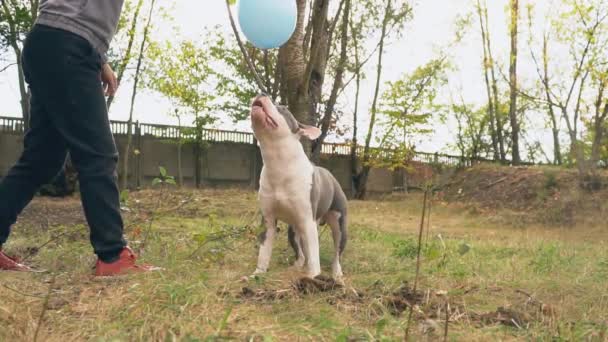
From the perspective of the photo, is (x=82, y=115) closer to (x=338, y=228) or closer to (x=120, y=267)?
(x=120, y=267)

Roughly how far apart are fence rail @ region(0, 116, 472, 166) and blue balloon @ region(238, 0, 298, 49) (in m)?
11.2

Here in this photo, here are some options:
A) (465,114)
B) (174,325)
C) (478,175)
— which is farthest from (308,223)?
(465,114)

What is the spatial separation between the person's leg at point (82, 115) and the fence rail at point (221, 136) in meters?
13.1

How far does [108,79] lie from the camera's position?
11.1 feet

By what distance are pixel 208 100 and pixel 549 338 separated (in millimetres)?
17052

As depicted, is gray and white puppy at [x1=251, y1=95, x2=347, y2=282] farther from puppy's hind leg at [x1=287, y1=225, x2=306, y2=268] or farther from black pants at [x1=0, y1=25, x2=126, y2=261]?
black pants at [x1=0, y1=25, x2=126, y2=261]

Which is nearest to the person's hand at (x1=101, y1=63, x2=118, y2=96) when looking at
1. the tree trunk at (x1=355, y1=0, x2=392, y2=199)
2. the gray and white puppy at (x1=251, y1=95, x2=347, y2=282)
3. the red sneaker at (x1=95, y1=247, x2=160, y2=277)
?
the gray and white puppy at (x1=251, y1=95, x2=347, y2=282)

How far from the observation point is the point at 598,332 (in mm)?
2152

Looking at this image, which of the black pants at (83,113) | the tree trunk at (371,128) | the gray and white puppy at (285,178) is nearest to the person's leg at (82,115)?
the black pants at (83,113)

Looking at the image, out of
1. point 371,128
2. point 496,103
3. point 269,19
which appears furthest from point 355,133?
point 269,19

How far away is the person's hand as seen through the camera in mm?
3328

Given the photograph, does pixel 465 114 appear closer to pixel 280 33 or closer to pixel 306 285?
pixel 280 33

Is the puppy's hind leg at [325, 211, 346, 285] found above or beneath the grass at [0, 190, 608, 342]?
above

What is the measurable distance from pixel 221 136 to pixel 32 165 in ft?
51.3
